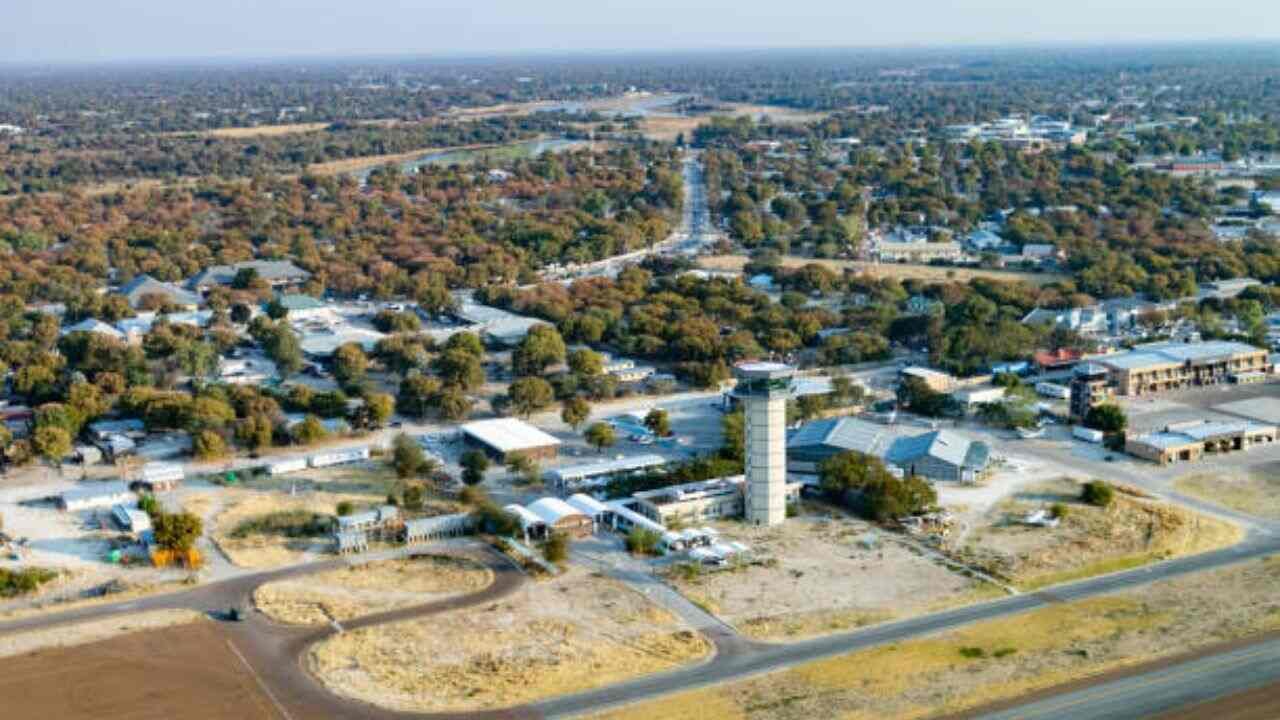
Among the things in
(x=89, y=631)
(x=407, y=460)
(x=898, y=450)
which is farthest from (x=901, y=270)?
(x=89, y=631)

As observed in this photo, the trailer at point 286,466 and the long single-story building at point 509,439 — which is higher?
the long single-story building at point 509,439

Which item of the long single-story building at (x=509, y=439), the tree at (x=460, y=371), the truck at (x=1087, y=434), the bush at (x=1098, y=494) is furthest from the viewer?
the tree at (x=460, y=371)

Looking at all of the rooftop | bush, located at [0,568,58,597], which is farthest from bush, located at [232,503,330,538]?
the rooftop

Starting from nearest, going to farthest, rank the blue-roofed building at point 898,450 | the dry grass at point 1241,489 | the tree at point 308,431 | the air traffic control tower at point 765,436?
the air traffic control tower at point 765,436
the dry grass at point 1241,489
the blue-roofed building at point 898,450
the tree at point 308,431

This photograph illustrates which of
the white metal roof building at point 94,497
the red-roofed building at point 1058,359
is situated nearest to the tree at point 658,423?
the white metal roof building at point 94,497

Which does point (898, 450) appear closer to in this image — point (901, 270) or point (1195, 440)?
point (1195, 440)

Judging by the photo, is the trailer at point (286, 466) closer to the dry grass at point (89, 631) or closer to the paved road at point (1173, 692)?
the dry grass at point (89, 631)
